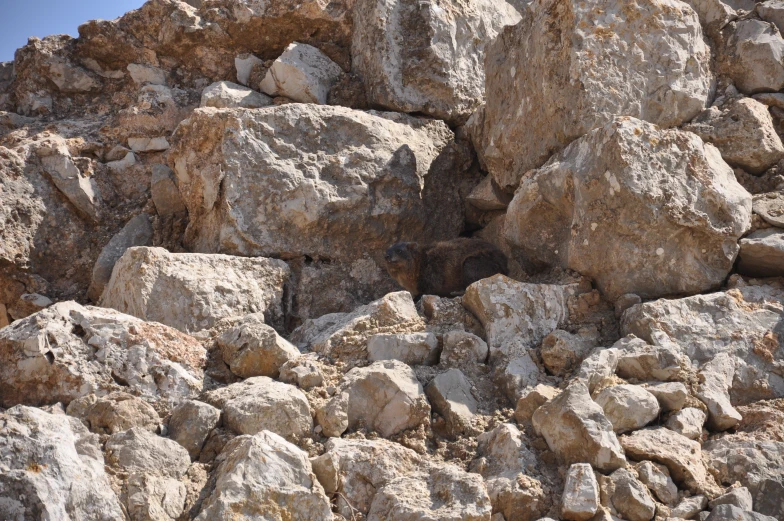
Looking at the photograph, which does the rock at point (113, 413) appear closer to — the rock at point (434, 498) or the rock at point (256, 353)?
the rock at point (256, 353)

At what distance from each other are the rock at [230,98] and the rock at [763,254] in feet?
11.3

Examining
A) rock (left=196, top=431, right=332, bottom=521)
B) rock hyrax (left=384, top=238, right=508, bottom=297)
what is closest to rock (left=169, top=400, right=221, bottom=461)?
rock (left=196, top=431, right=332, bottom=521)

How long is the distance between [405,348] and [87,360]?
1.47 meters

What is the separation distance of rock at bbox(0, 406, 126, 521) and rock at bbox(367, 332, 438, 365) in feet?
4.67

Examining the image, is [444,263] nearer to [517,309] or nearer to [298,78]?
[517,309]

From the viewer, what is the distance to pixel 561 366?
12.8ft

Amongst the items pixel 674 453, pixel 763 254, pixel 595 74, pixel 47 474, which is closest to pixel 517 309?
pixel 674 453

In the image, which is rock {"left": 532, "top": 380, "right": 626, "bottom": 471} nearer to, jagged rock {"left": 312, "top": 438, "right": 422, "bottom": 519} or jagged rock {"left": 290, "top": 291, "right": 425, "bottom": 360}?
jagged rock {"left": 312, "top": 438, "right": 422, "bottom": 519}

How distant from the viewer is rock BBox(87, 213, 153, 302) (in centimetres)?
523

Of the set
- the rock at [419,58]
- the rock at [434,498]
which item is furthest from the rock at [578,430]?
the rock at [419,58]

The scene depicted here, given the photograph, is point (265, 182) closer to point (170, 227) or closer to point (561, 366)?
point (170, 227)

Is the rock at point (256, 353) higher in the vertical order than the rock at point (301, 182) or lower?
lower

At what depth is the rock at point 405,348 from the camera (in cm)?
394

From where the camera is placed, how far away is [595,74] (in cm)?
486
